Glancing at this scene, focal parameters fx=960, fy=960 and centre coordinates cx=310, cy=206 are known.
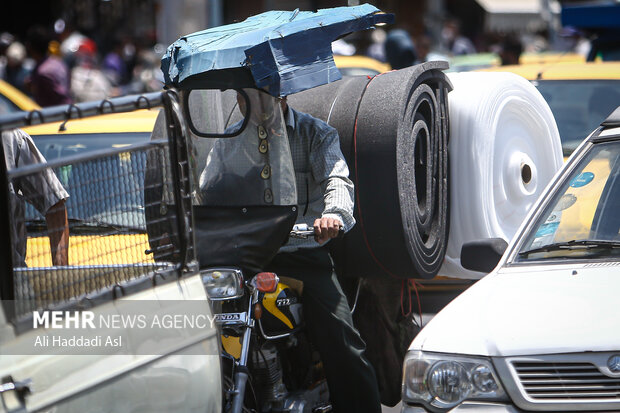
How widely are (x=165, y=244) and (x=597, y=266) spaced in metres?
1.60

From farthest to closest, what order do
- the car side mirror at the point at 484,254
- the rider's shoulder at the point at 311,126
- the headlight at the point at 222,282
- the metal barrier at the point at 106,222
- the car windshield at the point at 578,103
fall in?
1. the car windshield at the point at 578,103
2. the rider's shoulder at the point at 311,126
3. the car side mirror at the point at 484,254
4. the headlight at the point at 222,282
5. the metal barrier at the point at 106,222

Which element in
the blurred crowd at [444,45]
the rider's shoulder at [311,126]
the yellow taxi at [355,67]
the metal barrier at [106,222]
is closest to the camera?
the metal barrier at [106,222]

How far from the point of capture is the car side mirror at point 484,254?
154 inches

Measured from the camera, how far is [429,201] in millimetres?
4684

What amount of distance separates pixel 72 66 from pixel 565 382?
15.6 m

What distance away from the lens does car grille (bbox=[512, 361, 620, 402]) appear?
304cm

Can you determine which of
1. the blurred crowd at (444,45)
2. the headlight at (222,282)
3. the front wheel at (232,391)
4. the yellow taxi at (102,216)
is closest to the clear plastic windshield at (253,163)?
the headlight at (222,282)

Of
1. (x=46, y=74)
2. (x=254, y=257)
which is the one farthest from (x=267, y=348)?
(x=46, y=74)

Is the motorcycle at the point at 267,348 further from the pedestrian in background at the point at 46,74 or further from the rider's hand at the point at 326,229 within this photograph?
the pedestrian in background at the point at 46,74

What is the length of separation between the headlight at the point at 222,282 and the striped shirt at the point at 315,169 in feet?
1.67

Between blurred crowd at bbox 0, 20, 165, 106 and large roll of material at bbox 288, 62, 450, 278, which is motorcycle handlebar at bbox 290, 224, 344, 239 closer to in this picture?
large roll of material at bbox 288, 62, 450, 278

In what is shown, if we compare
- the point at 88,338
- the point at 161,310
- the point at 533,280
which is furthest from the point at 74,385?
the point at 533,280

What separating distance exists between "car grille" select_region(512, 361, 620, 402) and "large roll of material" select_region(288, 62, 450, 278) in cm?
125

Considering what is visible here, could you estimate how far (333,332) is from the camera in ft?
13.2
